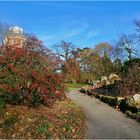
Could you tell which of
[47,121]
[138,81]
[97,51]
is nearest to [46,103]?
[47,121]

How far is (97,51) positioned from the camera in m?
55.4

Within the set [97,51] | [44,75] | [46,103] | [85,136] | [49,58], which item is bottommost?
[85,136]

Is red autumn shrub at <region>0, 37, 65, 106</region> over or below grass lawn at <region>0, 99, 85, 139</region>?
over

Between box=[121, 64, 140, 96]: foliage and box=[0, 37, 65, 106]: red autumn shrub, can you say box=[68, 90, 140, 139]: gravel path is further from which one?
box=[121, 64, 140, 96]: foliage

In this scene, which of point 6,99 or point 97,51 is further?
point 97,51

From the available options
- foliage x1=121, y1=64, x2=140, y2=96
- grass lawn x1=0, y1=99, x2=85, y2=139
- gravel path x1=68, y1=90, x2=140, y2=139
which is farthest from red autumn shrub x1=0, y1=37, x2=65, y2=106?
foliage x1=121, y1=64, x2=140, y2=96

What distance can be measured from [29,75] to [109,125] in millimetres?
3714

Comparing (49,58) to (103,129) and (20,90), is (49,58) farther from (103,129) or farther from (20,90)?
(103,129)

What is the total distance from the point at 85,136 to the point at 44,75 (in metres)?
3.31

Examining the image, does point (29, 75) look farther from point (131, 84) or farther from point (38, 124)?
point (131, 84)

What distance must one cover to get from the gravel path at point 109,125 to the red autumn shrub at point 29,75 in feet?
6.36

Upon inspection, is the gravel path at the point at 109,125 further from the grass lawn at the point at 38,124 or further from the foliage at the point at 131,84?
the foliage at the point at 131,84

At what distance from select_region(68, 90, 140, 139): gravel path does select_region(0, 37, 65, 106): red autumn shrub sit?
1.94 meters

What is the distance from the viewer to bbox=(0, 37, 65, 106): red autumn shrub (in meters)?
11.5
